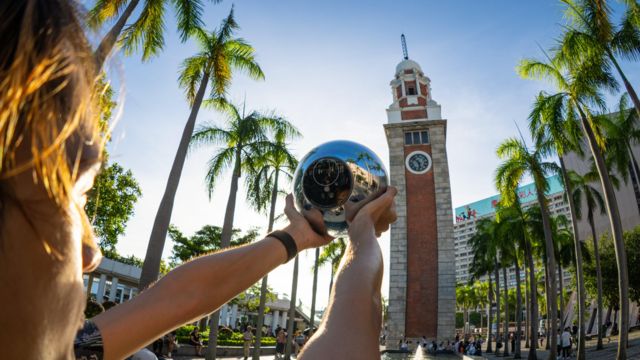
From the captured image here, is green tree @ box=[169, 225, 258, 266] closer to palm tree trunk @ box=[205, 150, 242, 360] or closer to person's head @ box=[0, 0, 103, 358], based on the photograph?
palm tree trunk @ box=[205, 150, 242, 360]

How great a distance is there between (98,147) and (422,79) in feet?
175

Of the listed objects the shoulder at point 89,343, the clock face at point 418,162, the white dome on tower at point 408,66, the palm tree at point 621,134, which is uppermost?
the white dome on tower at point 408,66

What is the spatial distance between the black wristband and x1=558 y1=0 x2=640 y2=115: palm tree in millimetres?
16139

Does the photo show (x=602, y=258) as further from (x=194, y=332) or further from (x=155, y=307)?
(x=155, y=307)

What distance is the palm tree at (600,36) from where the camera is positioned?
14102 millimetres

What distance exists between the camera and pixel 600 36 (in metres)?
14.4

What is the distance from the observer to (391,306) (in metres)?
40.1

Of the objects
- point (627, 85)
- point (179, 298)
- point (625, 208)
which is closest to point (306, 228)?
point (179, 298)

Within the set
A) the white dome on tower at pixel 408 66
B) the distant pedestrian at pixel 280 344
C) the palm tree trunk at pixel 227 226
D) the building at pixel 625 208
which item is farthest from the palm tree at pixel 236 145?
the building at pixel 625 208

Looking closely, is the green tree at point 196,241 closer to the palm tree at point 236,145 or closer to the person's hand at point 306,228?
the palm tree at point 236,145

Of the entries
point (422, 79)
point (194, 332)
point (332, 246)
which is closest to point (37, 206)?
point (194, 332)

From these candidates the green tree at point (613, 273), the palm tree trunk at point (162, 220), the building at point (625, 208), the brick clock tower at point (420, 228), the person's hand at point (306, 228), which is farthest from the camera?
the building at point (625, 208)

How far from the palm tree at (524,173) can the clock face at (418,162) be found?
2173 cm

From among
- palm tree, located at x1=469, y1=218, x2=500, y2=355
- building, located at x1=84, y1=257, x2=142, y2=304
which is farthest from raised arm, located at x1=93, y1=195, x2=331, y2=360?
palm tree, located at x1=469, y1=218, x2=500, y2=355
